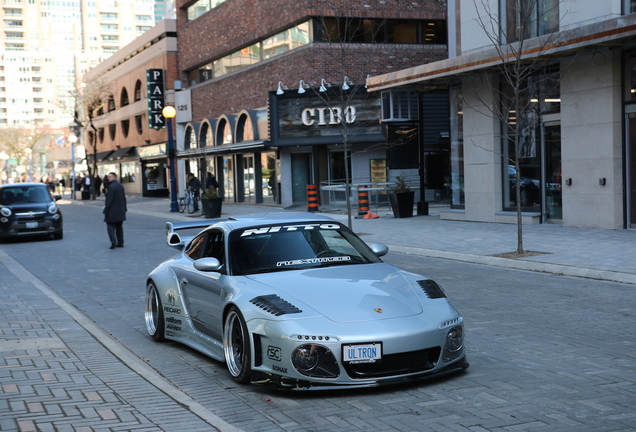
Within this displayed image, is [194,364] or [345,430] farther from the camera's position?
[194,364]

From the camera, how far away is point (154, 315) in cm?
A: 832

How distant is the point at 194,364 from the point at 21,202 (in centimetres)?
1763

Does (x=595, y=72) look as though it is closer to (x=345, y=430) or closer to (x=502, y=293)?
(x=502, y=293)

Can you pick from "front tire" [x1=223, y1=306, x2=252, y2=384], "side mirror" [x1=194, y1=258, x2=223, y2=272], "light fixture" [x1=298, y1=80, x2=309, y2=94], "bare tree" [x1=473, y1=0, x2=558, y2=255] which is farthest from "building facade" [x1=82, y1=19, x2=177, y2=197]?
"front tire" [x1=223, y1=306, x2=252, y2=384]

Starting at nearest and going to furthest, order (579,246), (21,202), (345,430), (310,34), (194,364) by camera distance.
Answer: (345,430) → (194,364) → (579,246) → (21,202) → (310,34)

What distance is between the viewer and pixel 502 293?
10617mm

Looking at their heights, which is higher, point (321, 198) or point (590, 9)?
point (590, 9)

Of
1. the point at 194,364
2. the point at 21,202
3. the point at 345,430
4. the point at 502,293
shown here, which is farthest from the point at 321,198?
the point at 345,430

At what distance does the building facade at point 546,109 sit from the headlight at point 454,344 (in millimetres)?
9522

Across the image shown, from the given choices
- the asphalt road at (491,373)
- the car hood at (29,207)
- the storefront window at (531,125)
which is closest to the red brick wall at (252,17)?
the storefront window at (531,125)

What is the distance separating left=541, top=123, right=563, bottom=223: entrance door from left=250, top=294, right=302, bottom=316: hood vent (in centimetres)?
1543

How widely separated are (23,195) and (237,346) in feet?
61.8

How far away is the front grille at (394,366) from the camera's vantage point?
5.62 meters

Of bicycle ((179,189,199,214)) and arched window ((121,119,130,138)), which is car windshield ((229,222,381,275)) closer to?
bicycle ((179,189,199,214))
